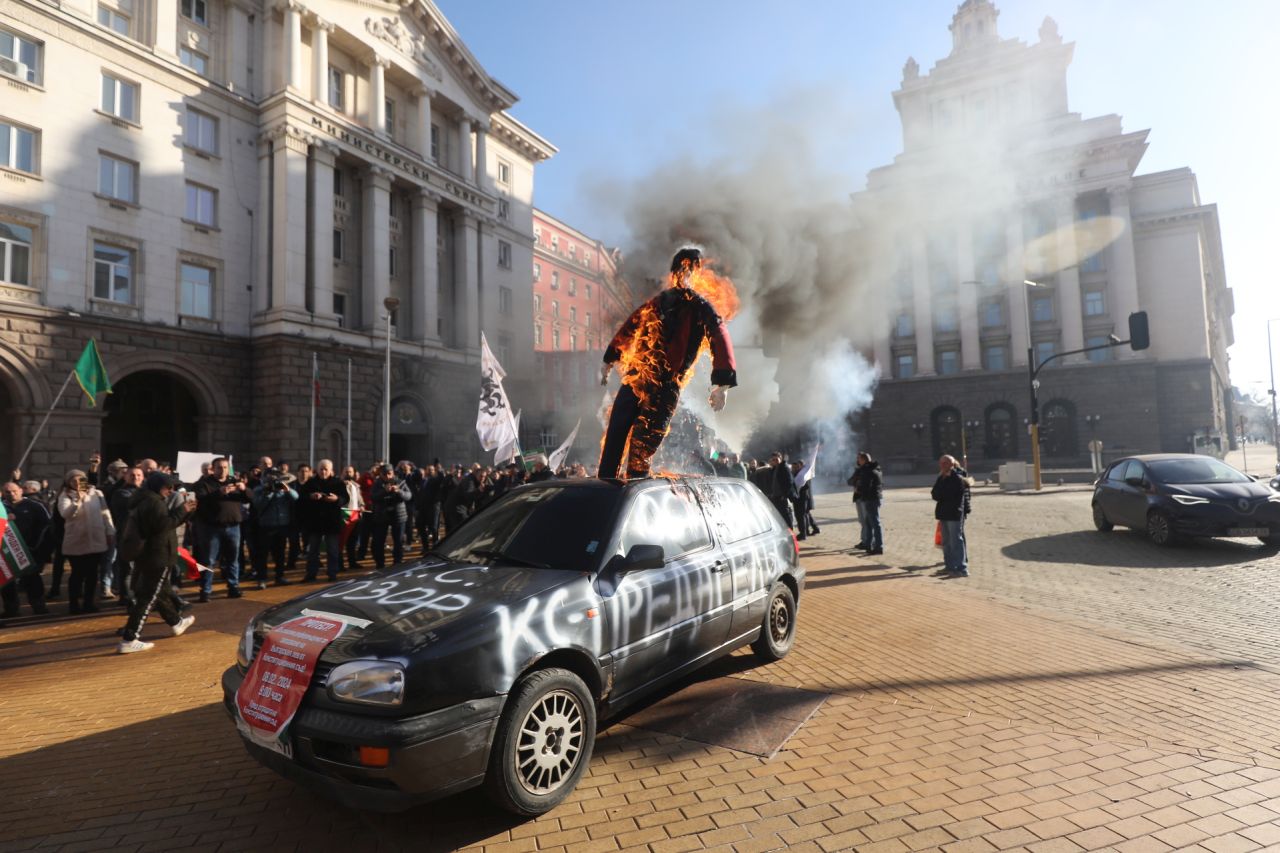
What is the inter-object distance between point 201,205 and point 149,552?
2186cm

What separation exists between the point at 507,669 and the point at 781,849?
4.75ft

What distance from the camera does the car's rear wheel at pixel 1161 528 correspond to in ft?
33.7

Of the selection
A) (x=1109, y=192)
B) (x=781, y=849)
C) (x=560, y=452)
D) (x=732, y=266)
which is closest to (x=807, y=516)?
(x=560, y=452)

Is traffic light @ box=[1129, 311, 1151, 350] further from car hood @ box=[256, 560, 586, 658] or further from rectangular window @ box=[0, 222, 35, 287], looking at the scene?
rectangular window @ box=[0, 222, 35, 287]

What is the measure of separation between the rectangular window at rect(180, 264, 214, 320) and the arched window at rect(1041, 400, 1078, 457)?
46022 millimetres

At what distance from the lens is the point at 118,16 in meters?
21.0

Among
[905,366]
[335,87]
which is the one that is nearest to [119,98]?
[335,87]

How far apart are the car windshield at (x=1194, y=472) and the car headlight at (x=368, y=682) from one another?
40.8 feet

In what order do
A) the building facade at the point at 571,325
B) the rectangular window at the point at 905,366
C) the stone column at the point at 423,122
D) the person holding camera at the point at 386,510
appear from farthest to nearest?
the rectangular window at the point at 905,366, the stone column at the point at 423,122, the building facade at the point at 571,325, the person holding camera at the point at 386,510

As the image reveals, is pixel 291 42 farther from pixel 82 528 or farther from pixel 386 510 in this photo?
pixel 82 528

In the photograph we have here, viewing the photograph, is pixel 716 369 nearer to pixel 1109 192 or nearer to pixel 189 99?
pixel 189 99

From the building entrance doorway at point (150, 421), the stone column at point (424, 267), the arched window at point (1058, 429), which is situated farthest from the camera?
the arched window at point (1058, 429)

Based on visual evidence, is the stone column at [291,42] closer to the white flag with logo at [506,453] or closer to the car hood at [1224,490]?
the white flag with logo at [506,453]

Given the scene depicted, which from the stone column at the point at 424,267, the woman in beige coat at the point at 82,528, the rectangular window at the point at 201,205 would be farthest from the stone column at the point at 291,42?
the woman in beige coat at the point at 82,528
